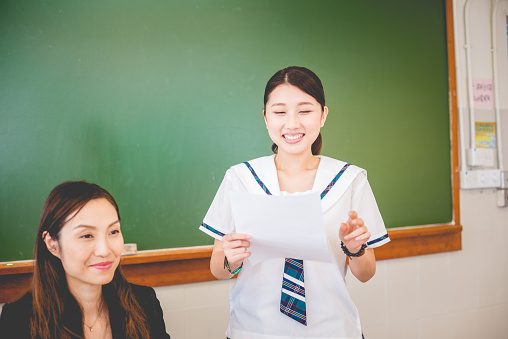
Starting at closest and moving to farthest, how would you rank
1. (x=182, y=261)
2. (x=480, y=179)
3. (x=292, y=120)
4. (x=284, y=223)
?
(x=284, y=223) < (x=292, y=120) < (x=182, y=261) < (x=480, y=179)

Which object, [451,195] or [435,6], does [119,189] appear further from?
[435,6]

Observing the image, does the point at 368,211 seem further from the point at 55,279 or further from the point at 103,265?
the point at 55,279

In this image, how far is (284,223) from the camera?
106 cm

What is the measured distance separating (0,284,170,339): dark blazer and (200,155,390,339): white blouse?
26 centimetres

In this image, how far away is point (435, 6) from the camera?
239 centimetres

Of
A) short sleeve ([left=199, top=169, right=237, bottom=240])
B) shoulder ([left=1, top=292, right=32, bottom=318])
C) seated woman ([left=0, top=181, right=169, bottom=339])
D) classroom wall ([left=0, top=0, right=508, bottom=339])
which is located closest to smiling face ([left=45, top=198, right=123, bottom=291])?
seated woman ([left=0, top=181, right=169, bottom=339])

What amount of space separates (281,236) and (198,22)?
128cm

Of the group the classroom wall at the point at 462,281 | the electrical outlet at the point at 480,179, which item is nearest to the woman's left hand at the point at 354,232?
the classroom wall at the point at 462,281

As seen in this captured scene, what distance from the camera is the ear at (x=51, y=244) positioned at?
114 centimetres

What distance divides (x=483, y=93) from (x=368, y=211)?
1717mm

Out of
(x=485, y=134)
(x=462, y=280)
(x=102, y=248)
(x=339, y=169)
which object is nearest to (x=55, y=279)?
(x=102, y=248)

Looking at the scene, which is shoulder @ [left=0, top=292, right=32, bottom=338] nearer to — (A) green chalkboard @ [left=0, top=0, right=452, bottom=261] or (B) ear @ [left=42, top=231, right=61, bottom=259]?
(B) ear @ [left=42, top=231, right=61, bottom=259]

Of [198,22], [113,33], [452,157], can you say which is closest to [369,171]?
[452,157]

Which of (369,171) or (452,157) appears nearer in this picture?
(369,171)
